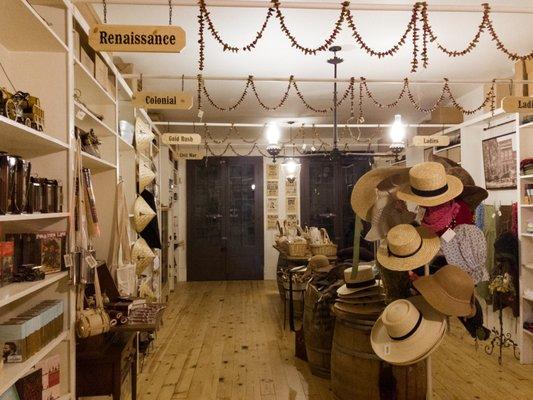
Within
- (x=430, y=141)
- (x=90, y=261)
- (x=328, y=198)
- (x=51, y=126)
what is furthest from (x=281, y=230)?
(x=51, y=126)

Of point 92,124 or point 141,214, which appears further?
point 141,214

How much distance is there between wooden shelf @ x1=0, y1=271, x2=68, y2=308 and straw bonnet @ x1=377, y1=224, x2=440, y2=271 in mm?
1613

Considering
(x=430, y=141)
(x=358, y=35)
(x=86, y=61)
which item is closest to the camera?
(x=86, y=61)

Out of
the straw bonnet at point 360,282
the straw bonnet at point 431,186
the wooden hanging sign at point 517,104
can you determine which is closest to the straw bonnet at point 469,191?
A: the straw bonnet at point 431,186

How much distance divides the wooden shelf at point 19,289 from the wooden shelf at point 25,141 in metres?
0.64

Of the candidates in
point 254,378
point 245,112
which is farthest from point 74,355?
point 245,112

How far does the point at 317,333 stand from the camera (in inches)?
133

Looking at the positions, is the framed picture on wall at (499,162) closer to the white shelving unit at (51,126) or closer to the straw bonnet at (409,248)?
the straw bonnet at (409,248)

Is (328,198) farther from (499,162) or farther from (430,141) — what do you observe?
(499,162)

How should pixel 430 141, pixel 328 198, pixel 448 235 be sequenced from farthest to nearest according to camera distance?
pixel 328 198 → pixel 430 141 → pixel 448 235

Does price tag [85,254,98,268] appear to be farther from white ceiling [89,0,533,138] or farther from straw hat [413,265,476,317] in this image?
white ceiling [89,0,533,138]

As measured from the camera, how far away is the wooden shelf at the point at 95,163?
259 cm

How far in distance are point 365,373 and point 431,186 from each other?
1258 mm

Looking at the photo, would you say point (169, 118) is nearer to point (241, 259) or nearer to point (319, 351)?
point (241, 259)
